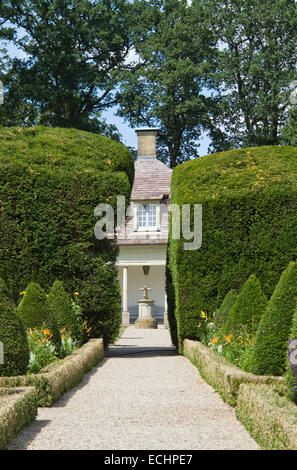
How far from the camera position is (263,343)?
305 inches

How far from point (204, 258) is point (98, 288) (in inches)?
98.6

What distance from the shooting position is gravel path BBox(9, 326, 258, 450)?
569 centimetres

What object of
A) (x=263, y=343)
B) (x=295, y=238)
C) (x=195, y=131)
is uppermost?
(x=195, y=131)

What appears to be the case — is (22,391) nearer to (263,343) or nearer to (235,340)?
(263,343)

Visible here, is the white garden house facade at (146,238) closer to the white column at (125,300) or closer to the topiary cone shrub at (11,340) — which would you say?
the white column at (125,300)

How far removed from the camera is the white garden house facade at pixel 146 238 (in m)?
29.8

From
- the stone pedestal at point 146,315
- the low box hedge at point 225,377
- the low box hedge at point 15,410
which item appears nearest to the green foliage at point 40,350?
the low box hedge at point 15,410

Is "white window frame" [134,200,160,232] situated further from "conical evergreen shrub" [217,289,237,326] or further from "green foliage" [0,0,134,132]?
"conical evergreen shrub" [217,289,237,326]

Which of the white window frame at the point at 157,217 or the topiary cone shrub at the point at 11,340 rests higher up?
the white window frame at the point at 157,217

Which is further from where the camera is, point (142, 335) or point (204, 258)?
point (142, 335)

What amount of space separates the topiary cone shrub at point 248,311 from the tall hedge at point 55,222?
14.4ft

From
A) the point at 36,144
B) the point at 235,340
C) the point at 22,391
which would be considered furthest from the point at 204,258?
the point at 22,391
